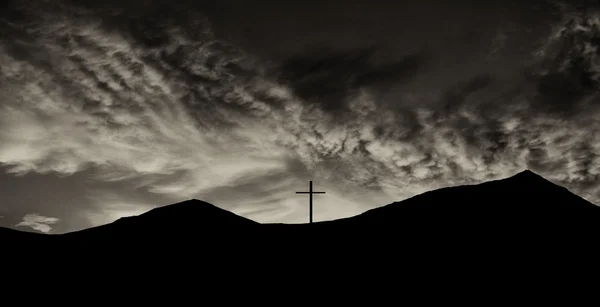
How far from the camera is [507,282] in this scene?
11.2 meters

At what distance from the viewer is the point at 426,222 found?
13.3m

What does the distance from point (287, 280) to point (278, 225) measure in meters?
2.59

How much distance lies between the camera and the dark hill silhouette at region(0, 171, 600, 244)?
12641 millimetres

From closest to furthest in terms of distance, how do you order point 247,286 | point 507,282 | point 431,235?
point 507,282 < point 247,286 < point 431,235

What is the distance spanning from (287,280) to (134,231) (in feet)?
16.4

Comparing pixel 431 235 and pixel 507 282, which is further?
pixel 431 235

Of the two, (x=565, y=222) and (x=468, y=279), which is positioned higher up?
(x=565, y=222)

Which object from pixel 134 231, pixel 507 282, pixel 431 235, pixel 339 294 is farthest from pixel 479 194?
pixel 134 231

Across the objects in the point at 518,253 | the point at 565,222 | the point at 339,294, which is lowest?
the point at 339,294

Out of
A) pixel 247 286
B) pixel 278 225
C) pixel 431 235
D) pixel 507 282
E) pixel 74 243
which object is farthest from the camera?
pixel 278 225

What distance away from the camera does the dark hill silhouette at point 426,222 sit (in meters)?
12.6

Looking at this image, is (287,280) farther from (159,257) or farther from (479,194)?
(479,194)

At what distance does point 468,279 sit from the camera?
11422 millimetres

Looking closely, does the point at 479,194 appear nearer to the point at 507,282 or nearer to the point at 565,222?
the point at 565,222
